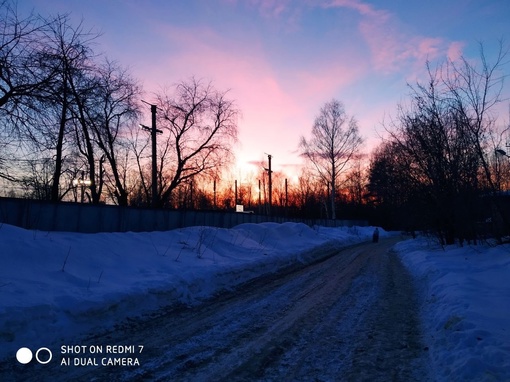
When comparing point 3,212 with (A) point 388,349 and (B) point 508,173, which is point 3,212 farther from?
(B) point 508,173

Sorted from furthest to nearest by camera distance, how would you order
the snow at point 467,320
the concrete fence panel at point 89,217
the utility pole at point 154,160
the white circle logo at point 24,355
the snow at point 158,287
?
the utility pole at point 154,160 < the concrete fence panel at point 89,217 < the snow at point 158,287 < the white circle logo at point 24,355 < the snow at point 467,320

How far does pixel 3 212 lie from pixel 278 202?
284 ft

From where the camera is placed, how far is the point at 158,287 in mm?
8492

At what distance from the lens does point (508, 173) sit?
44.2 ft

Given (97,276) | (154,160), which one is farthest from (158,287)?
(154,160)

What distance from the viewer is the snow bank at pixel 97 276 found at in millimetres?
5891

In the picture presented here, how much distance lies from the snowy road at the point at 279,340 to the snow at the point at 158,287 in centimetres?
43

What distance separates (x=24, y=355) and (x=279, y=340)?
3.48 metres

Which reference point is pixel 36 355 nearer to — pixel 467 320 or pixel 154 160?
pixel 467 320

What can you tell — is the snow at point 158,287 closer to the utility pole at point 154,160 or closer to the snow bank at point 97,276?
the snow bank at point 97,276

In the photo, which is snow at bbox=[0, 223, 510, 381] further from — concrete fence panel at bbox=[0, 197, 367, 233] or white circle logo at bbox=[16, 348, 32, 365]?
concrete fence panel at bbox=[0, 197, 367, 233]

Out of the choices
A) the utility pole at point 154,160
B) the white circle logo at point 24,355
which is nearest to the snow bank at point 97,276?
the white circle logo at point 24,355

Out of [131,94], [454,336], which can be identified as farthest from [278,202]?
[454,336]

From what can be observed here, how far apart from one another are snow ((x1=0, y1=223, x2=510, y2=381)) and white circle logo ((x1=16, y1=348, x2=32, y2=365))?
112 mm
